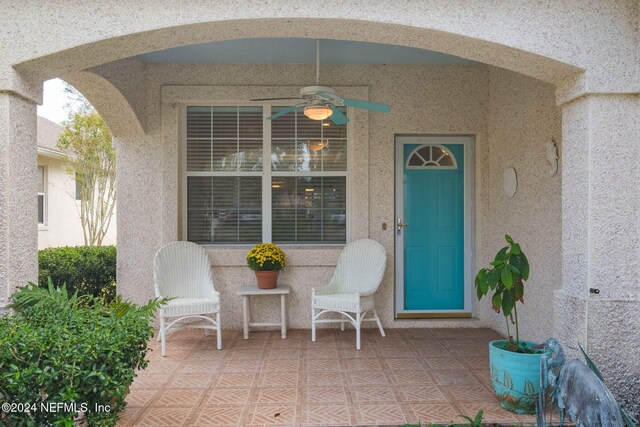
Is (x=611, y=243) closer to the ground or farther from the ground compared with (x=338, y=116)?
closer to the ground

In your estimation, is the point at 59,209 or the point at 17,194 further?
the point at 59,209

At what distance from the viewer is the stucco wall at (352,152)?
5.16 meters

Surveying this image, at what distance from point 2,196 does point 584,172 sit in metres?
3.44

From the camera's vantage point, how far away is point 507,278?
2809 millimetres

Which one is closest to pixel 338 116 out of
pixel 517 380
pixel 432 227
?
pixel 432 227

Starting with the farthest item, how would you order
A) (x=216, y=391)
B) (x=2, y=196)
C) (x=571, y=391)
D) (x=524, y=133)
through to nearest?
(x=524, y=133) < (x=216, y=391) < (x=2, y=196) < (x=571, y=391)

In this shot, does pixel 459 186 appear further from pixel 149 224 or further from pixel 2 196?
pixel 2 196

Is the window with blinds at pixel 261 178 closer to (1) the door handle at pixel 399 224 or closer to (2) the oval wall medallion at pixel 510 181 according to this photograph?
(1) the door handle at pixel 399 224

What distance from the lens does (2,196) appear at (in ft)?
8.62

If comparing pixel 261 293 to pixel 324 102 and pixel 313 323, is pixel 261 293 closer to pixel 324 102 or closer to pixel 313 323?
pixel 313 323

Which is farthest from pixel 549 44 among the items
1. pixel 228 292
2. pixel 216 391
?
pixel 228 292

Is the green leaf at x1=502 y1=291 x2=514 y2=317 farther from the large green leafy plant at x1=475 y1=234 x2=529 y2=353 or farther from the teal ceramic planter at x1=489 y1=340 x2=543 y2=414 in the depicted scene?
the teal ceramic planter at x1=489 y1=340 x2=543 y2=414

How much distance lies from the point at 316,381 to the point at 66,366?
1.94m

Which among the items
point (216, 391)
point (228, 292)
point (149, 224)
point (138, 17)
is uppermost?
point (138, 17)
